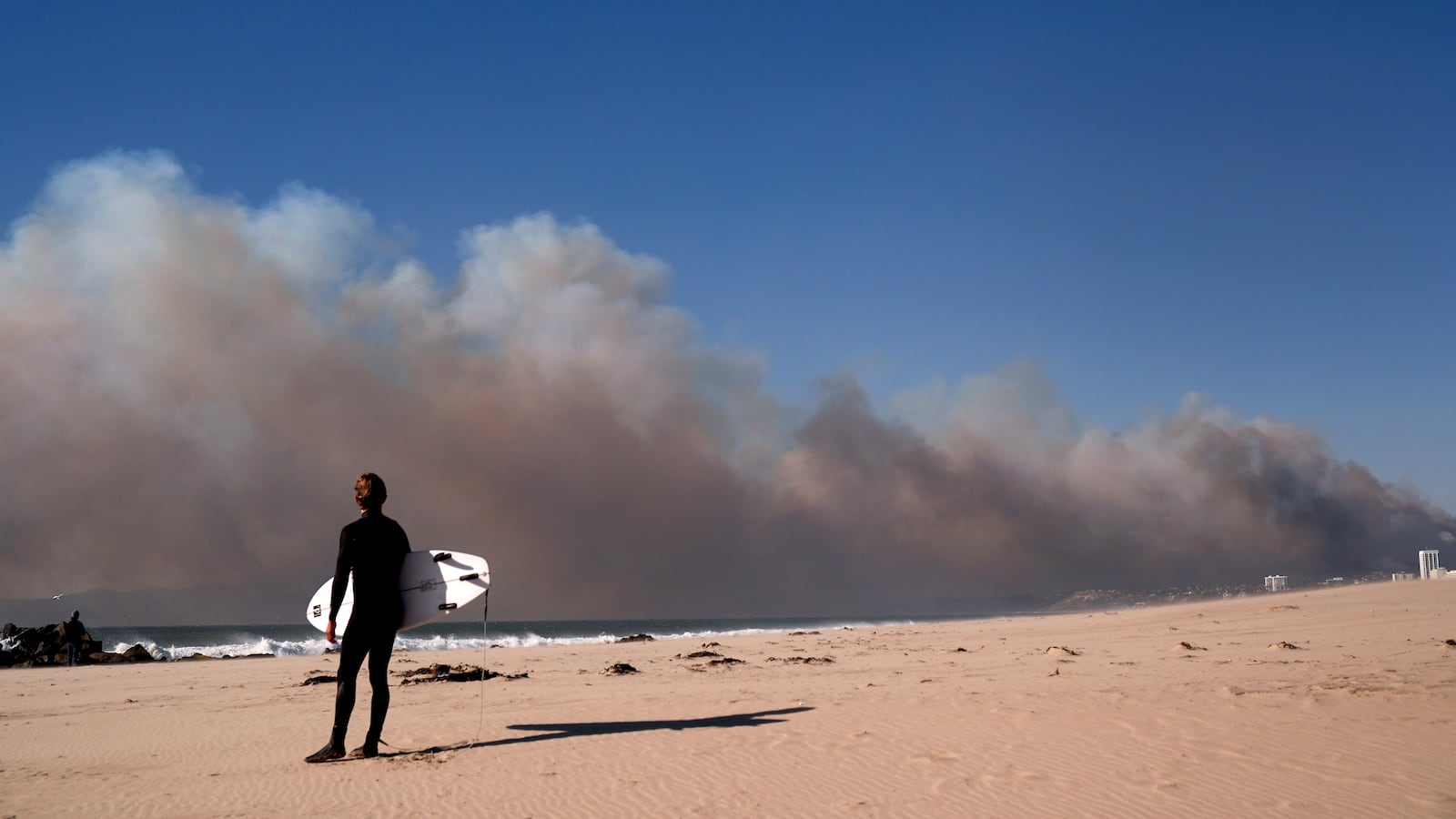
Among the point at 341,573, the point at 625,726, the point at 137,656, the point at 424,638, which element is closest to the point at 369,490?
the point at 341,573

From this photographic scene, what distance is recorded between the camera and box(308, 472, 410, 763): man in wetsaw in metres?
8.21

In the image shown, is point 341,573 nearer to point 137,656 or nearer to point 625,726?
point 625,726

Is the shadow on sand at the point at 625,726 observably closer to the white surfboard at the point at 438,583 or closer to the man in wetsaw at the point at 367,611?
the man in wetsaw at the point at 367,611

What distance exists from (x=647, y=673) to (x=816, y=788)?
10.5 meters

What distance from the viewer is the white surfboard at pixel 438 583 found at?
9625 millimetres

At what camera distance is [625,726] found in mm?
9727

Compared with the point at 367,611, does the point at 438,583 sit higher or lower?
higher

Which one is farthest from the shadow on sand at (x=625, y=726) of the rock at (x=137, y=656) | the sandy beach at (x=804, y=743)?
the rock at (x=137, y=656)

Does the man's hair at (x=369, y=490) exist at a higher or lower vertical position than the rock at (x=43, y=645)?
higher

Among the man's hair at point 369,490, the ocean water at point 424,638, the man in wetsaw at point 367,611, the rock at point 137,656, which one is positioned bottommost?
the ocean water at point 424,638

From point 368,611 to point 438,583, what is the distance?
153 centimetres

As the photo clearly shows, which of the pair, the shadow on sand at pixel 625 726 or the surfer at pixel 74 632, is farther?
the surfer at pixel 74 632

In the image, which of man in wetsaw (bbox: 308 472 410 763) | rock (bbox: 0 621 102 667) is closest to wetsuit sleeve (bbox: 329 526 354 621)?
man in wetsaw (bbox: 308 472 410 763)

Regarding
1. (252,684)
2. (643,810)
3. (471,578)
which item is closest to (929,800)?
(643,810)
